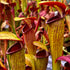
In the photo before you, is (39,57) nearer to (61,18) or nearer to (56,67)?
(56,67)

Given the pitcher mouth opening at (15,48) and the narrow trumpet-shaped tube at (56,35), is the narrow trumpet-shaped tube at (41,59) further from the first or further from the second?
the pitcher mouth opening at (15,48)

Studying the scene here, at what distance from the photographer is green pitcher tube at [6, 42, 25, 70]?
61cm

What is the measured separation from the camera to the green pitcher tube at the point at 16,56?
0.61m

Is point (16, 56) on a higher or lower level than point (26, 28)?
lower

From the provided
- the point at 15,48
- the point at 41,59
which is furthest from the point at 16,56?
the point at 41,59

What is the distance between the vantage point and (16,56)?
0.62 metres

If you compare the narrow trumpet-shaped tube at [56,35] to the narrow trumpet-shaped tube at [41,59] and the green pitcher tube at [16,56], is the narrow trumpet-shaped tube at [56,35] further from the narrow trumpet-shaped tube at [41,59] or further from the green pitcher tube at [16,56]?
the green pitcher tube at [16,56]

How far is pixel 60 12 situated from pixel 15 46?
0.98 feet

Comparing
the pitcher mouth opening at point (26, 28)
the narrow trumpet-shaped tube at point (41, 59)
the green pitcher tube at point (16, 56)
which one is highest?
the pitcher mouth opening at point (26, 28)

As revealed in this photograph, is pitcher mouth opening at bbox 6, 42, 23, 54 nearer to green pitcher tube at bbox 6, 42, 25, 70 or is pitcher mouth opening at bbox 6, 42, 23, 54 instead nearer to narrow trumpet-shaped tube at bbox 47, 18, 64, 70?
green pitcher tube at bbox 6, 42, 25, 70

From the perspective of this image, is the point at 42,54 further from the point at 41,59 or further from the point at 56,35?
the point at 56,35

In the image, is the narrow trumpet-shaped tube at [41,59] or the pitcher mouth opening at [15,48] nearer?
the pitcher mouth opening at [15,48]

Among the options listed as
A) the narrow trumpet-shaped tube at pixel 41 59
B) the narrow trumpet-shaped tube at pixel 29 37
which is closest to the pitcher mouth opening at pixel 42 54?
the narrow trumpet-shaped tube at pixel 41 59

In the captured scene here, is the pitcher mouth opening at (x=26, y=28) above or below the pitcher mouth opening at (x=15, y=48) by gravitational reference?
above
